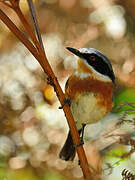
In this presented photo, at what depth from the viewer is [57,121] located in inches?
132

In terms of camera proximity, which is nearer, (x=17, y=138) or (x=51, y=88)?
(x=17, y=138)

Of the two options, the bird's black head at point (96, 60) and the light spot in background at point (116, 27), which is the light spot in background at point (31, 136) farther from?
the light spot in background at point (116, 27)

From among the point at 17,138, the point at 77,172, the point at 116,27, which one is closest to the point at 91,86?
the point at 77,172

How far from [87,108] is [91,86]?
16 cm

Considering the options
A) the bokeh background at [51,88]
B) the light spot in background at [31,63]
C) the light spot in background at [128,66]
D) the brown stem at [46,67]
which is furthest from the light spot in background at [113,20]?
the brown stem at [46,67]

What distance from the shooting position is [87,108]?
7.75ft

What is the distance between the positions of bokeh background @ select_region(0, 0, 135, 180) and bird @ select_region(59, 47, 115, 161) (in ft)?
0.99

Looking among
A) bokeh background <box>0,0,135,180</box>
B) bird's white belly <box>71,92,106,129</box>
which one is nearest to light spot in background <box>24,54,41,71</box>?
bokeh background <box>0,0,135,180</box>

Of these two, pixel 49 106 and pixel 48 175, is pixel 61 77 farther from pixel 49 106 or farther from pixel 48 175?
pixel 48 175

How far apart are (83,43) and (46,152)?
4.33 feet

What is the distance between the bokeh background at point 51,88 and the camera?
3.07m

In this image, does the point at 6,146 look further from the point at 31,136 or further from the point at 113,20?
the point at 113,20

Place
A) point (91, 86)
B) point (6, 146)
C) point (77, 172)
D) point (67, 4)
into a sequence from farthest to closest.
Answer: point (67, 4) < point (6, 146) < point (77, 172) < point (91, 86)

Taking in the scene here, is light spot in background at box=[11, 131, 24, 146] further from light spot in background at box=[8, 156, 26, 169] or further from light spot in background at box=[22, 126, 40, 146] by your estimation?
light spot in background at box=[8, 156, 26, 169]
